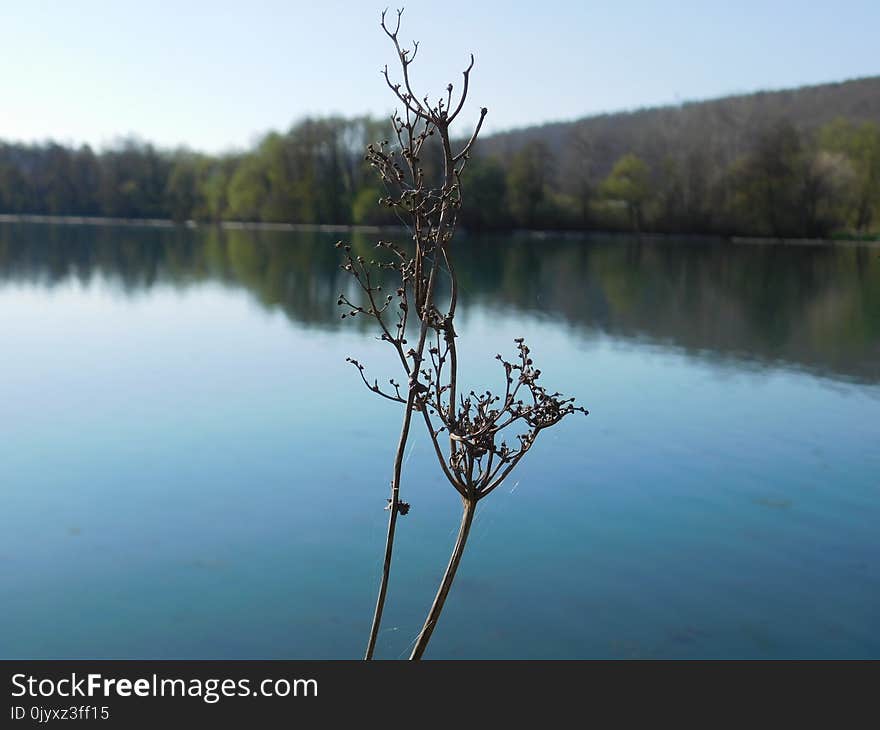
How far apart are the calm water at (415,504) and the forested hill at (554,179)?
125ft

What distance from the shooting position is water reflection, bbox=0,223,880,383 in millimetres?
17719

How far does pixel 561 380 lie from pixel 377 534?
6434 mm

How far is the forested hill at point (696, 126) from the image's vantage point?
83.6 metres

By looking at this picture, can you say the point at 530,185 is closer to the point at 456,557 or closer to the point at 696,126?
the point at 696,126

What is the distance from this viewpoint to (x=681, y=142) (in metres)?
87.9

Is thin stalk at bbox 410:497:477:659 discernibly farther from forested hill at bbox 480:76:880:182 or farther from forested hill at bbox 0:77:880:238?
forested hill at bbox 480:76:880:182

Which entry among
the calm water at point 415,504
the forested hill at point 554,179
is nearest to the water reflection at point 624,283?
the calm water at point 415,504

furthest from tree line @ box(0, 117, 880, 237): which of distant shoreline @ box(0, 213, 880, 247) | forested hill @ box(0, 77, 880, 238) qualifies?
distant shoreline @ box(0, 213, 880, 247)

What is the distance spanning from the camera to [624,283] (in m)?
28.8

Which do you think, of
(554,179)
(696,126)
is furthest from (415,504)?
(696,126)

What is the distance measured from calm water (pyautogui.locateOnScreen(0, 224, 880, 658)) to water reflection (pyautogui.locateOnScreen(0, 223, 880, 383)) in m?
0.48

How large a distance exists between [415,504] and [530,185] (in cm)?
6686

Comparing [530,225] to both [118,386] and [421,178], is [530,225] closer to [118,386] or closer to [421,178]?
[118,386]

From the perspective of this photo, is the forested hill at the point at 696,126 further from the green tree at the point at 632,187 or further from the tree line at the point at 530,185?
the green tree at the point at 632,187
